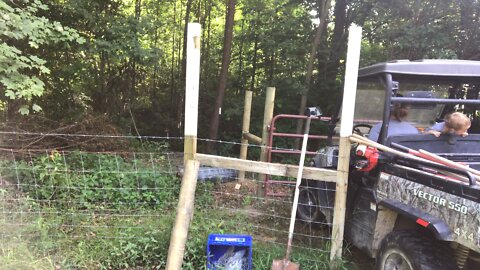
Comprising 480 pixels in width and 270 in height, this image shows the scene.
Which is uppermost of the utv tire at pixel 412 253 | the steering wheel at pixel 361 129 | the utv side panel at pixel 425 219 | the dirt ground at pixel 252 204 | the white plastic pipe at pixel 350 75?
the white plastic pipe at pixel 350 75

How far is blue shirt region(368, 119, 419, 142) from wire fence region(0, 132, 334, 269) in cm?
81

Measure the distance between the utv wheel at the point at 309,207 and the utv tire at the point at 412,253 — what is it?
4.73ft

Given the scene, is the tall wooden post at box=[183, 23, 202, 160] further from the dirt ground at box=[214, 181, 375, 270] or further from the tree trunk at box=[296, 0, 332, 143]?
the tree trunk at box=[296, 0, 332, 143]

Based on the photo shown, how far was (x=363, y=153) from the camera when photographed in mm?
3514

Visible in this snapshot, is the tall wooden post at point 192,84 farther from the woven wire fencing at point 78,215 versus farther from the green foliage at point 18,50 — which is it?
the green foliage at point 18,50

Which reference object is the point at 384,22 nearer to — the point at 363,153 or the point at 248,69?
the point at 248,69

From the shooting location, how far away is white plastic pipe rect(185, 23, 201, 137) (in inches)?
141

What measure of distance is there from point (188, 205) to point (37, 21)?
10.4 feet

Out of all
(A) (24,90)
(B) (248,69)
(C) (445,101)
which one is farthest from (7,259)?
(B) (248,69)

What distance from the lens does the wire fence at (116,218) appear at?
12.8 ft

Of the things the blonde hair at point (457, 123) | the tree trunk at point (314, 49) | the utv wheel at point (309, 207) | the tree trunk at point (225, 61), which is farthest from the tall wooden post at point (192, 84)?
the tree trunk at point (314, 49)

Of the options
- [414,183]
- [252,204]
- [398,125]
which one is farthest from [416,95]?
[252,204]

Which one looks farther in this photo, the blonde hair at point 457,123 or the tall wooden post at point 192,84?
the blonde hair at point 457,123

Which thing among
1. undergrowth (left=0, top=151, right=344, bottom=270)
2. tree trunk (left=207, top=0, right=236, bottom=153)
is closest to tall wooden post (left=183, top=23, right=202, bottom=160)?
undergrowth (left=0, top=151, right=344, bottom=270)
